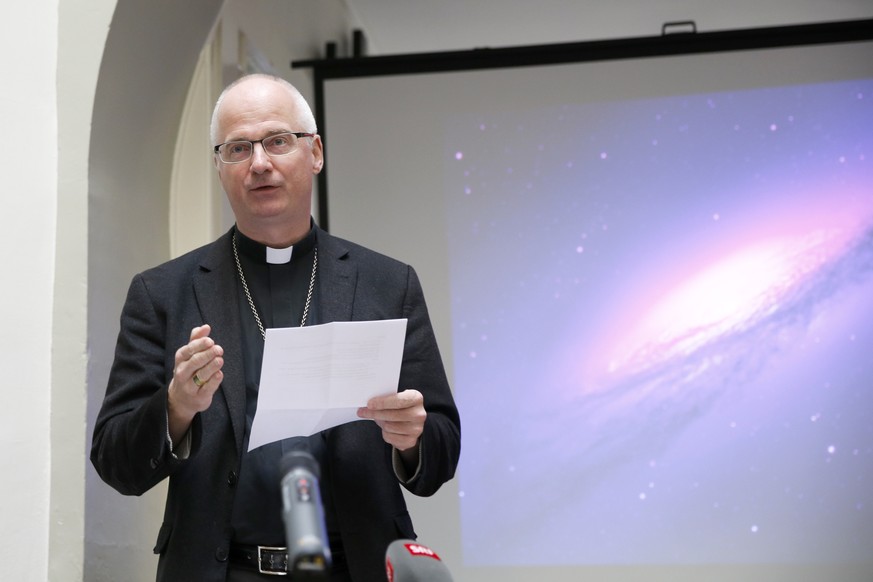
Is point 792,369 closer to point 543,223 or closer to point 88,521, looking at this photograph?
point 543,223

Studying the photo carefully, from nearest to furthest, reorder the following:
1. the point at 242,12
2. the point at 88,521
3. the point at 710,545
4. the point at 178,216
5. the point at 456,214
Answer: the point at 88,521 → the point at 178,216 → the point at 242,12 → the point at 710,545 → the point at 456,214

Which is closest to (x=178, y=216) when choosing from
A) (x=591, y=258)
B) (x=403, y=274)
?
(x=403, y=274)

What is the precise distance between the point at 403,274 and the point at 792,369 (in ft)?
10.9

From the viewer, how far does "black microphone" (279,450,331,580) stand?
106 cm

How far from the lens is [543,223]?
206 inches

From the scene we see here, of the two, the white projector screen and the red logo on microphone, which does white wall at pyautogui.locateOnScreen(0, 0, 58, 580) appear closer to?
the red logo on microphone

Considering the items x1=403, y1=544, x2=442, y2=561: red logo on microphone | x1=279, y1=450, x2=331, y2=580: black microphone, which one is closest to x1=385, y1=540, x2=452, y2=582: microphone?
x1=403, y1=544, x2=442, y2=561: red logo on microphone

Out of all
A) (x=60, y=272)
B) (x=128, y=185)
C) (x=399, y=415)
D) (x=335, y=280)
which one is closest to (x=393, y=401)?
(x=399, y=415)

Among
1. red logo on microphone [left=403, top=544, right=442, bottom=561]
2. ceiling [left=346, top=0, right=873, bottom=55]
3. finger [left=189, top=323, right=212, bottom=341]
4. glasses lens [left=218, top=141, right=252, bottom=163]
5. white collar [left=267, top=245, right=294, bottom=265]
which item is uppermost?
ceiling [left=346, top=0, right=873, bottom=55]

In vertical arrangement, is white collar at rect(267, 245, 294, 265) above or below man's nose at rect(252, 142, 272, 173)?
below

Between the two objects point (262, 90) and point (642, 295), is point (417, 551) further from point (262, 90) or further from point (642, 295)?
point (642, 295)

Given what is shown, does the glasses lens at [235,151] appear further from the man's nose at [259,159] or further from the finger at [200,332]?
the finger at [200,332]

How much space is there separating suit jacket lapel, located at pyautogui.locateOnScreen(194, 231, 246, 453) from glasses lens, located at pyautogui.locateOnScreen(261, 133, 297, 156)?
0.79ft

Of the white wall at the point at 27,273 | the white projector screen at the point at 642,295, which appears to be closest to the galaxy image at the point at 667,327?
the white projector screen at the point at 642,295
